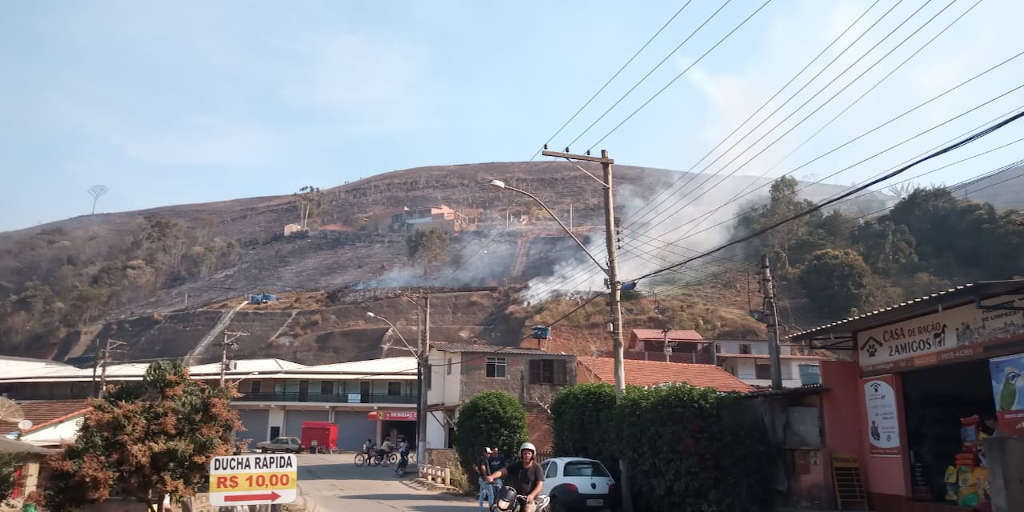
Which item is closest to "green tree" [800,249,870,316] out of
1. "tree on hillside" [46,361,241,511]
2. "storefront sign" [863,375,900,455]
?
"storefront sign" [863,375,900,455]

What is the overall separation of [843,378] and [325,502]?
566 inches

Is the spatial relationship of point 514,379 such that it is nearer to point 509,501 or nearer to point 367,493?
point 367,493

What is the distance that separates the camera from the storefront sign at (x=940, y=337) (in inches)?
492

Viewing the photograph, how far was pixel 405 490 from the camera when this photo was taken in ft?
93.7

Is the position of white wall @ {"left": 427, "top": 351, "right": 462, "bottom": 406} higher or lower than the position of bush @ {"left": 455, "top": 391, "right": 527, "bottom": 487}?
higher

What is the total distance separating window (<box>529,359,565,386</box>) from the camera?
41281mm

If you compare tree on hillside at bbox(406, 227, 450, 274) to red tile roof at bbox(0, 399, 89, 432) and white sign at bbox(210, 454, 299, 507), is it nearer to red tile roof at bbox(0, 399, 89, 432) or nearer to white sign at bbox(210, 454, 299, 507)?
red tile roof at bbox(0, 399, 89, 432)

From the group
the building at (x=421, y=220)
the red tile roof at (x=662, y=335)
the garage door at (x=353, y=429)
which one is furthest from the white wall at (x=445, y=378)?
the building at (x=421, y=220)

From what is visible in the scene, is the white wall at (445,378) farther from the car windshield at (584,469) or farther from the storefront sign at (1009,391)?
the storefront sign at (1009,391)

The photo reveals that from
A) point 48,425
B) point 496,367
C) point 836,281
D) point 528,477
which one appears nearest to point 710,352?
point 836,281

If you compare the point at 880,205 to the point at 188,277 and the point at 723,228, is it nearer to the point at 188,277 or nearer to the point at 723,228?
the point at 723,228

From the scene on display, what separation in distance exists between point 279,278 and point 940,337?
153 m

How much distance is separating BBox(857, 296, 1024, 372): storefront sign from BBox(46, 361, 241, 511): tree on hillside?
12619mm

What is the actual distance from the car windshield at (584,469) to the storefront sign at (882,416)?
240 inches
